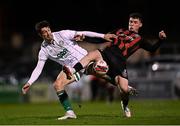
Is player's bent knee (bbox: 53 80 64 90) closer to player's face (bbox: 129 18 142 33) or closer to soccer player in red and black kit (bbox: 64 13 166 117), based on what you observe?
soccer player in red and black kit (bbox: 64 13 166 117)

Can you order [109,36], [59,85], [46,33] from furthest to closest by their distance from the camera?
[59,85], [46,33], [109,36]

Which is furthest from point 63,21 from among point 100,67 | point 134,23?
point 100,67

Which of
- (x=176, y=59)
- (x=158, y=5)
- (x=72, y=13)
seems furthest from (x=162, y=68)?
(x=72, y=13)

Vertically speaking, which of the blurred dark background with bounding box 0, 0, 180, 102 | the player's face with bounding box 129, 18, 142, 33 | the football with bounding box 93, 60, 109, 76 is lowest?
the blurred dark background with bounding box 0, 0, 180, 102

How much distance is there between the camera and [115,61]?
1496cm

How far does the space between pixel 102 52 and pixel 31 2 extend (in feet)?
101

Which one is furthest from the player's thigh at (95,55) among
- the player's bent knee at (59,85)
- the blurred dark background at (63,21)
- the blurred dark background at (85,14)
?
the blurred dark background at (85,14)

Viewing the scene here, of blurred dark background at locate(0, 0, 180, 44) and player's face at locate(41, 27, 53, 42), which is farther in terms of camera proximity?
blurred dark background at locate(0, 0, 180, 44)

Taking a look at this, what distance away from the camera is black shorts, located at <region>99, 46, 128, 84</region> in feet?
49.0

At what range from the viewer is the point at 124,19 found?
4159 cm

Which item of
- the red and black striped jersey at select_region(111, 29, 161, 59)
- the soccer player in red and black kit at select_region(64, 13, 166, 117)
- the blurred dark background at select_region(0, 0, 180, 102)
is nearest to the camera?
the soccer player in red and black kit at select_region(64, 13, 166, 117)

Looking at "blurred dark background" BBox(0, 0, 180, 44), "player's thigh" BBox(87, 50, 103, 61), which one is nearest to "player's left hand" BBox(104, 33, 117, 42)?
"player's thigh" BBox(87, 50, 103, 61)

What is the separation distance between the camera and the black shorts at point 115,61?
14.9m

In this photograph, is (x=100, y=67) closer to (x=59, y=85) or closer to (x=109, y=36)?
(x=109, y=36)
